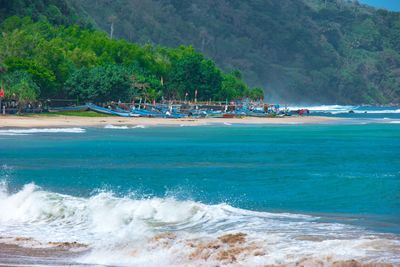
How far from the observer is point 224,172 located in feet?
160

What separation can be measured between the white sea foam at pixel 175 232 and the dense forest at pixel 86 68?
66786mm

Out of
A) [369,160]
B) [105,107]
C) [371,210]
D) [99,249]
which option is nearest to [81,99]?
[105,107]

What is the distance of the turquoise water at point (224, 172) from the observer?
1313 inches

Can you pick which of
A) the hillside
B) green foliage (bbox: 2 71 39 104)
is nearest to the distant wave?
green foliage (bbox: 2 71 39 104)

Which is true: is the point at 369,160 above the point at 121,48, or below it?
below

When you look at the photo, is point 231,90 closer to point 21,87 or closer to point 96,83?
point 96,83

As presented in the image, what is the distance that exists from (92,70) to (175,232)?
304 feet

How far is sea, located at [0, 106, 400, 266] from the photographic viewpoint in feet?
71.2

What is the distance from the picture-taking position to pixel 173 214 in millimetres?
28078

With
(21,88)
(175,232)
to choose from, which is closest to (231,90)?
(21,88)

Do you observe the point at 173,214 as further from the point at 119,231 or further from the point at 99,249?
the point at 99,249

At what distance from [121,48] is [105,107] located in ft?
119

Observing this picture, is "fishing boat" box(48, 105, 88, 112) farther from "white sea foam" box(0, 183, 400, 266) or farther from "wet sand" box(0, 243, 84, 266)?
"wet sand" box(0, 243, 84, 266)

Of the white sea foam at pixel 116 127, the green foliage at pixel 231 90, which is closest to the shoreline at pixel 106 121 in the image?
the white sea foam at pixel 116 127
